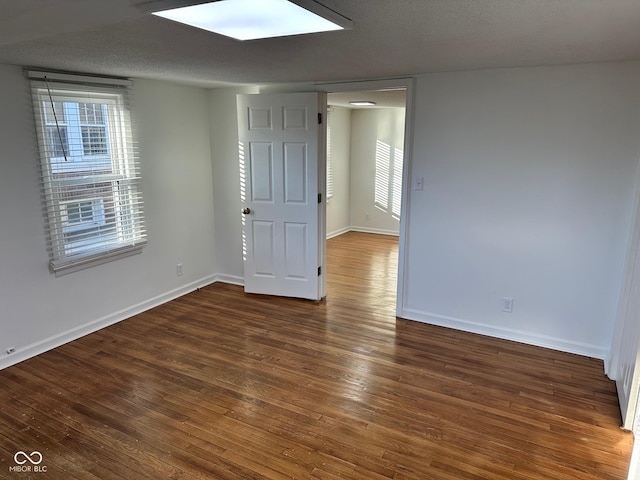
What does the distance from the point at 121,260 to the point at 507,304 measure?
3.35 meters

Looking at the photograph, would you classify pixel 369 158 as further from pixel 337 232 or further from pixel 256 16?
pixel 256 16

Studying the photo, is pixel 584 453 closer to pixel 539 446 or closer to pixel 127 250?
pixel 539 446

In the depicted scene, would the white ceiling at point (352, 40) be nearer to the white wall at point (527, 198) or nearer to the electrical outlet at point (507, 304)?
the white wall at point (527, 198)

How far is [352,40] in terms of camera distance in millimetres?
2219

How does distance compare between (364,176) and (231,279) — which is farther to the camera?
(364,176)

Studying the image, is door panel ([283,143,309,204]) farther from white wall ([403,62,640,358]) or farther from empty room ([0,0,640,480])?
white wall ([403,62,640,358])

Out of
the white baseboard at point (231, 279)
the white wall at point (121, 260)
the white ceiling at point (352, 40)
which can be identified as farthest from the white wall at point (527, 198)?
the white wall at point (121, 260)

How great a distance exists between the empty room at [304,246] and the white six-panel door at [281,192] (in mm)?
22

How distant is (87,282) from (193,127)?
6.12 ft

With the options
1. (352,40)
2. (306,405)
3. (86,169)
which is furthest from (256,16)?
(86,169)

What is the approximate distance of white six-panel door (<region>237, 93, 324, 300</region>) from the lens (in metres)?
4.20

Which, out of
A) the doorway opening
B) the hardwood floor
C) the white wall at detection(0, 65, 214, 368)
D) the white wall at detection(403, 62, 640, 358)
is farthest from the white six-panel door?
the doorway opening

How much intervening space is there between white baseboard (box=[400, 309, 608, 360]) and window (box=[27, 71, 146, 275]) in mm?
2702

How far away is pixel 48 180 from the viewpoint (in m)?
3.31
